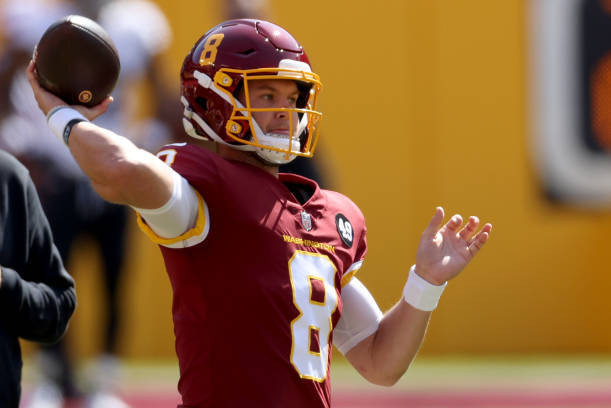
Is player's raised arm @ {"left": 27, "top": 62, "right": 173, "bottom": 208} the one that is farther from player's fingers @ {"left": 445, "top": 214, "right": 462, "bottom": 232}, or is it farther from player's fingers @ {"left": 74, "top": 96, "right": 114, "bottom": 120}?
player's fingers @ {"left": 445, "top": 214, "right": 462, "bottom": 232}

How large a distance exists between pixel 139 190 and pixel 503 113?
658cm

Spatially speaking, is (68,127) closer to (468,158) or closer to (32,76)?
(32,76)

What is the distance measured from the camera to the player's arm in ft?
9.33

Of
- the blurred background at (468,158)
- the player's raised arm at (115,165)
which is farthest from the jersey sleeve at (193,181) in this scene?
the blurred background at (468,158)

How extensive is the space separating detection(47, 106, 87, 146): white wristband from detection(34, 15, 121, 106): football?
5 centimetres

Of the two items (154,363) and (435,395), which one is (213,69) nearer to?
(435,395)

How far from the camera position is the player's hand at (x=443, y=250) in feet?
9.30

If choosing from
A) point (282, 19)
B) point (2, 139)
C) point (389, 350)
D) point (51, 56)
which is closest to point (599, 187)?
point (282, 19)

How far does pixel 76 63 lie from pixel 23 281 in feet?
1.65

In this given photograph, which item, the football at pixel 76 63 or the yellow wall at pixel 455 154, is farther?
the yellow wall at pixel 455 154

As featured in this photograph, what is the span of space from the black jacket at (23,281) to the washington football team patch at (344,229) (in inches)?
25.0

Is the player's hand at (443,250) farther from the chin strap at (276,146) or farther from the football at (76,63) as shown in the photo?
the football at (76,63)

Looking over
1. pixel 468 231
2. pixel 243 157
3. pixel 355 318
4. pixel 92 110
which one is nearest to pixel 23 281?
pixel 92 110

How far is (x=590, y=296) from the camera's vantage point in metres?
8.73
